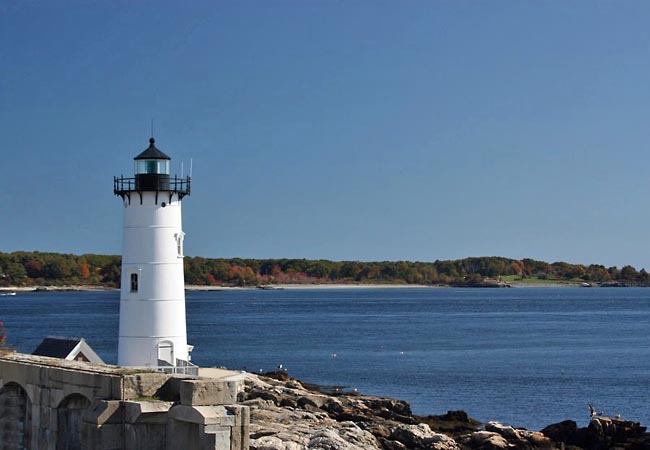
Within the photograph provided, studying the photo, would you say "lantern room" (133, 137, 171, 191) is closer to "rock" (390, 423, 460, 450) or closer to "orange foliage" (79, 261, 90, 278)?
"rock" (390, 423, 460, 450)

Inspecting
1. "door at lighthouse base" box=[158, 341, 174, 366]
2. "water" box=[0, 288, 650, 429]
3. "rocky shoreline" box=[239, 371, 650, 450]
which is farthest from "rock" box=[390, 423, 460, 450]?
"water" box=[0, 288, 650, 429]

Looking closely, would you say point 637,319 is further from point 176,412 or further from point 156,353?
point 176,412

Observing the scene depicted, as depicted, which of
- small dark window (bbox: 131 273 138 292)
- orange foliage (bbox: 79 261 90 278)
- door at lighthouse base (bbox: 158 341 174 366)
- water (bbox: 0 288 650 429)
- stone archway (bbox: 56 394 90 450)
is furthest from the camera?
orange foliage (bbox: 79 261 90 278)

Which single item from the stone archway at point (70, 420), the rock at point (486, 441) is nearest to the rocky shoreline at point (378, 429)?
the rock at point (486, 441)

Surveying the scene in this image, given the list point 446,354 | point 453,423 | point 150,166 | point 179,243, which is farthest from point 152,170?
point 446,354

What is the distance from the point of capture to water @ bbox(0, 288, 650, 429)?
39188 millimetres

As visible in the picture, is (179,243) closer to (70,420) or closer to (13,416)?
(13,416)

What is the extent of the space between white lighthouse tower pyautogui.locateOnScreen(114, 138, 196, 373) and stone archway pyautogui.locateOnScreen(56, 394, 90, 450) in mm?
9234

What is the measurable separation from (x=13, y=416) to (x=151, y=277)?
816cm

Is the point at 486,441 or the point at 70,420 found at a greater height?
the point at 70,420

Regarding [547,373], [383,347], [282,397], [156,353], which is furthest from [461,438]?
[383,347]

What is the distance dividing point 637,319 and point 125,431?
93.3 meters

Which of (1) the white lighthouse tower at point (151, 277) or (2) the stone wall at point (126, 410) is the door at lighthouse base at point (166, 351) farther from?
(2) the stone wall at point (126, 410)

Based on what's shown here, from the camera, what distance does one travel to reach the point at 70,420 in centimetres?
1470
